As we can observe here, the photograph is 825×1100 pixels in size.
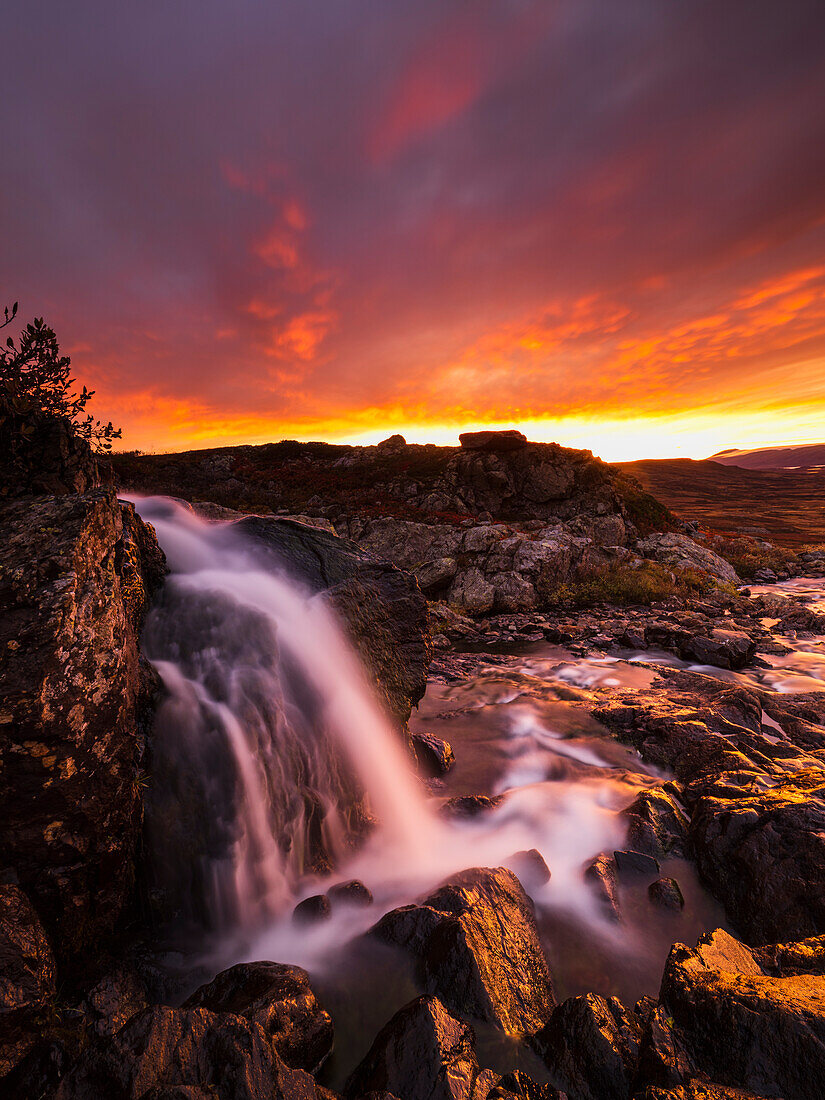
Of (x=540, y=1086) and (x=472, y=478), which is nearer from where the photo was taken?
(x=540, y=1086)

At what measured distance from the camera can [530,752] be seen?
8.59 meters

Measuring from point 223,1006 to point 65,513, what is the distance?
462cm

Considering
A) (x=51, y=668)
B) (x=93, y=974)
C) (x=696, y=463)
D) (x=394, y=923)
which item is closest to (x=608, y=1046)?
(x=394, y=923)

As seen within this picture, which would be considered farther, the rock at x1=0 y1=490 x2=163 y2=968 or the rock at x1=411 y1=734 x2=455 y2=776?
the rock at x1=411 y1=734 x2=455 y2=776

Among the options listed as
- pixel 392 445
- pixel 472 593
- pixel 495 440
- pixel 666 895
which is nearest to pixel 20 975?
pixel 666 895

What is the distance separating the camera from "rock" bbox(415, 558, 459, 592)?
2289 centimetres

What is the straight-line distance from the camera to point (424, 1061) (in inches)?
110

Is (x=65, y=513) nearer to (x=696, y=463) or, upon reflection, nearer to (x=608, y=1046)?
(x=608, y=1046)

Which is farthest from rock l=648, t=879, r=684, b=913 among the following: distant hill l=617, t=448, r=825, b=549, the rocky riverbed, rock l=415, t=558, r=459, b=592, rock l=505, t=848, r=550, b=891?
distant hill l=617, t=448, r=825, b=549

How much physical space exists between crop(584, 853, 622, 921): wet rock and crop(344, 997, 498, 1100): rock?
102 inches

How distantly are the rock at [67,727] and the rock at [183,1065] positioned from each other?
1.60m

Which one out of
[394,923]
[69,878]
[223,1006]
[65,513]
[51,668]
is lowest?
[394,923]

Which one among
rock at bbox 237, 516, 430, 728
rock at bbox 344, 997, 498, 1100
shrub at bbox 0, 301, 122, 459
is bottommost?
rock at bbox 344, 997, 498, 1100

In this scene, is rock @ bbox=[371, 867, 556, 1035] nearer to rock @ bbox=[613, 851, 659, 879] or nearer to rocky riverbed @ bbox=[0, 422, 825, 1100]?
rocky riverbed @ bbox=[0, 422, 825, 1100]
